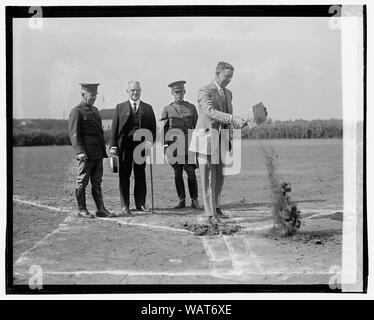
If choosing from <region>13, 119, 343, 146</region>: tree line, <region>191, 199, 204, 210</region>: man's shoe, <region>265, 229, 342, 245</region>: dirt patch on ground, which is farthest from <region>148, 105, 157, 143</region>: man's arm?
<region>265, 229, 342, 245</region>: dirt patch on ground

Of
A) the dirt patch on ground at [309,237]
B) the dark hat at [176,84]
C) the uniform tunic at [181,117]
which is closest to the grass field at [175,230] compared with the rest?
the dirt patch on ground at [309,237]

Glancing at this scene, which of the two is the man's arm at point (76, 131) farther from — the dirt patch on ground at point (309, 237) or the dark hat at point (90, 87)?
the dirt patch on ground at point (309, 237)

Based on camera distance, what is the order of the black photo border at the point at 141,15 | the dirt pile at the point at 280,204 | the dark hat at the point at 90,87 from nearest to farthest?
the black photo border at the point at 141,15 < the dark hat at the point at 90,87 < the dirt pile at the point at 280,204

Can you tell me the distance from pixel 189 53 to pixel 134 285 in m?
1.88

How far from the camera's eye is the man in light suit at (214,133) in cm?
522

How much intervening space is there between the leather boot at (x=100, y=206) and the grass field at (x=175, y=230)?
4 centimetres

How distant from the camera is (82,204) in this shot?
5277 millimetres

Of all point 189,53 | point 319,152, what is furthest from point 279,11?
point 319,152

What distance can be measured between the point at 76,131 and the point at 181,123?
850mm

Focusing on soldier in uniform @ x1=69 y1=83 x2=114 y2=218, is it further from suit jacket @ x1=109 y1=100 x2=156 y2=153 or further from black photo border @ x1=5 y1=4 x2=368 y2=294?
black photo border @ x1=5 y1=4 x2=368 y2=294

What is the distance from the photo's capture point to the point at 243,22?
16.9 ft

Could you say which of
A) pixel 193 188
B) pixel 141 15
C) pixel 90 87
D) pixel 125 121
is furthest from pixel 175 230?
pixel 141 15

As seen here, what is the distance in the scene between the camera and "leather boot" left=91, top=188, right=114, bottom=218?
208 inches

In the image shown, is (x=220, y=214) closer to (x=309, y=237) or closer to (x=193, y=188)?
(x=193, y=188)
